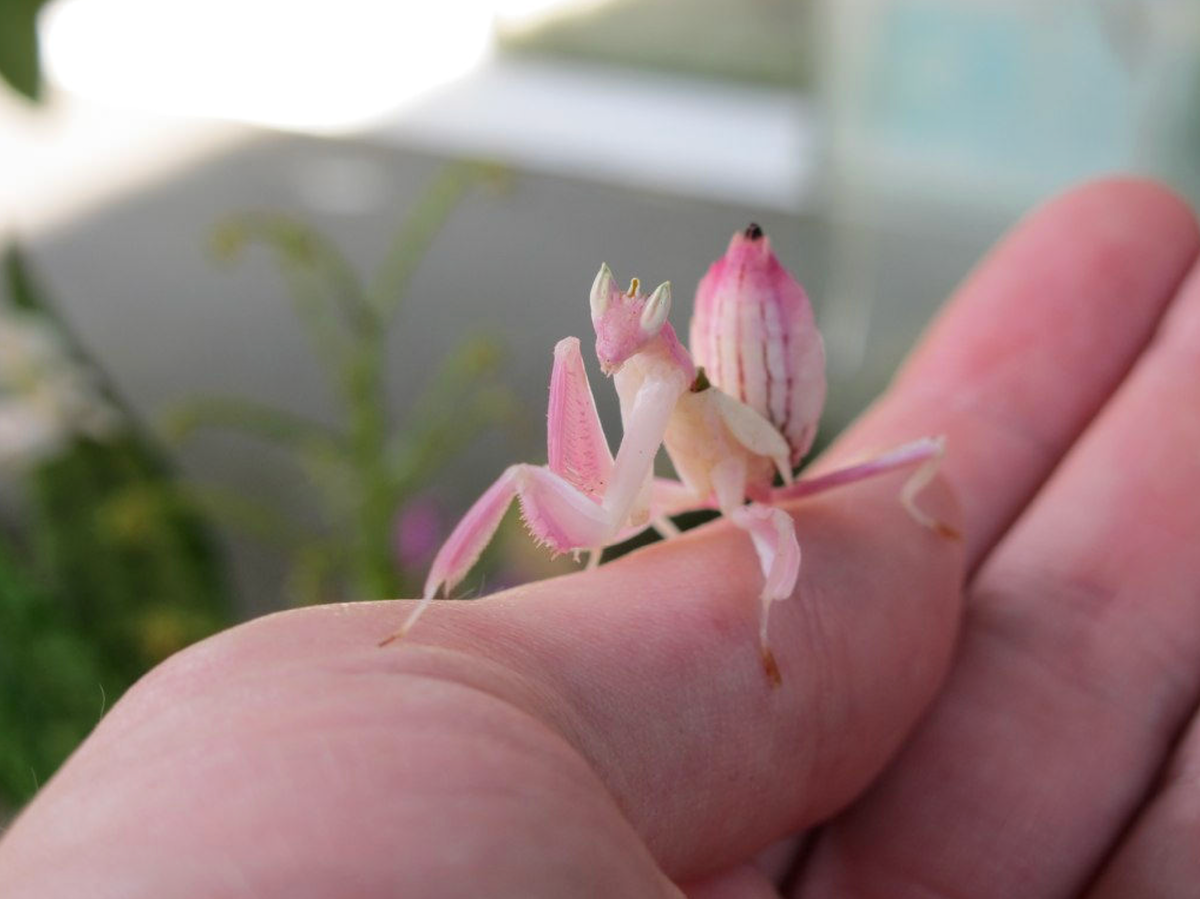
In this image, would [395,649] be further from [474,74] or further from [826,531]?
[474,74]

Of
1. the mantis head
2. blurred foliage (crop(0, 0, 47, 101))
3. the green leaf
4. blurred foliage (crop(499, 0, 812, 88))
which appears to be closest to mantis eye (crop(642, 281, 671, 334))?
the mantis head

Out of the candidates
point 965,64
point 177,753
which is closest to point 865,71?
point 965,64

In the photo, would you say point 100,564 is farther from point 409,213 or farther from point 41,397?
point 409,213

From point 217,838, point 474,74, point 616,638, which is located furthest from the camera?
point 474,74

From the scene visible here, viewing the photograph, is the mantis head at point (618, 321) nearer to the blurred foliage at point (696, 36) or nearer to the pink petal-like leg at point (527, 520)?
the pink petal-like leg at point (527, 520)

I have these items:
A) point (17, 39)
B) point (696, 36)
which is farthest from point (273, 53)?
point (17, 39)

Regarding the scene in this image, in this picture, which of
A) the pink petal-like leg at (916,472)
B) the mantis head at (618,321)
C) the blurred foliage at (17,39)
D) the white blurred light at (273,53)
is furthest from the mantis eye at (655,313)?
the white blurred light at (273,53)

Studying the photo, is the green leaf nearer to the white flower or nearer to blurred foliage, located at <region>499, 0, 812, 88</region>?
the white flower

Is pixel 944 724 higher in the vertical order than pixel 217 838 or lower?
lower
